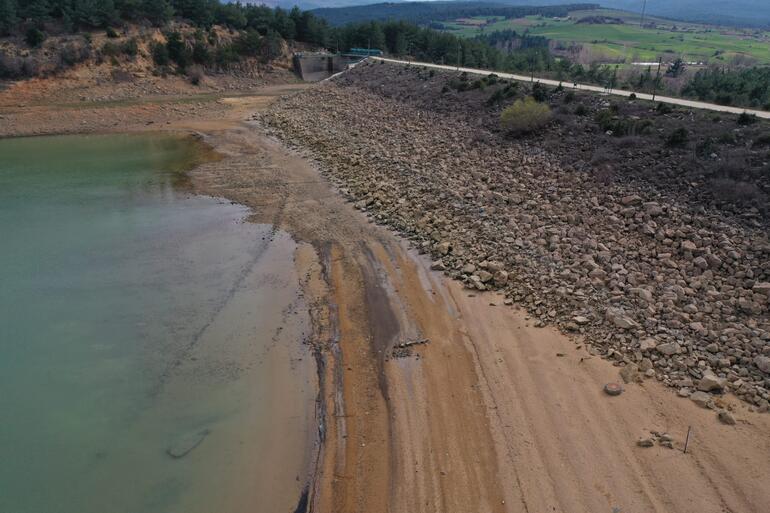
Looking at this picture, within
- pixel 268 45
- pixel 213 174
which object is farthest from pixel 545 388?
pixel 268 45

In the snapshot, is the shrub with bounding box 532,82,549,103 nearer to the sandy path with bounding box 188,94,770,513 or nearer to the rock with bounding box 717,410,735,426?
the sandy path with bounding box 188,94,770,513

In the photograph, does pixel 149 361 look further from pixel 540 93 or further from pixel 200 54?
pixel 200 54

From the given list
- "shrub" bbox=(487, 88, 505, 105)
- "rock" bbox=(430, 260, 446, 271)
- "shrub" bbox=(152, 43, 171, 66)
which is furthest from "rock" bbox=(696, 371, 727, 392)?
"shrub" bbox=(152, 43, 171, 66)

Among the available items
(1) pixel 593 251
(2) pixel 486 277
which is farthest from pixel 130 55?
(1) pixel 593 251

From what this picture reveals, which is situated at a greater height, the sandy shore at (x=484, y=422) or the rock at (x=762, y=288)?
the rock at (x=762, y=288)

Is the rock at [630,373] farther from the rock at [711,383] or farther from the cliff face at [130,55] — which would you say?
the cliff face at [130,55]

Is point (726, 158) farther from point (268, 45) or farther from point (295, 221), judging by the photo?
point (268, 45)

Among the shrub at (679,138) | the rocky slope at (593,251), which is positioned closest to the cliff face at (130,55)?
the rocky slope at (593,251)
